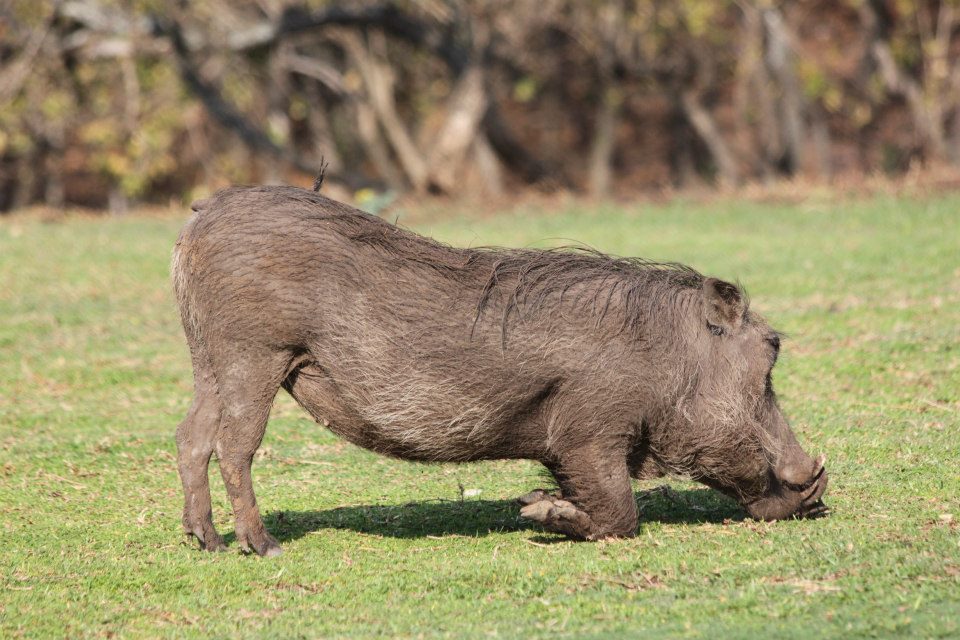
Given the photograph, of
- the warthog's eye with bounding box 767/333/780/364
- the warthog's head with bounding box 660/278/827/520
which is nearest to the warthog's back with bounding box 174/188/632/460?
the warthog's head with bounding box 660/278/827/520

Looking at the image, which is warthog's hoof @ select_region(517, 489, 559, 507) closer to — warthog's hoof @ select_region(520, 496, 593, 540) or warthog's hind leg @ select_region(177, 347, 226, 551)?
warthog's hoof @ select_region(520, 496, 593, 540)

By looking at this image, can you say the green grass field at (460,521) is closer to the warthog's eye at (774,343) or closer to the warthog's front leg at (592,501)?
the warthog's front leg at (592,501)

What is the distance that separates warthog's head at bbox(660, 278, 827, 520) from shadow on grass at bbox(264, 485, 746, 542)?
0.98 ft

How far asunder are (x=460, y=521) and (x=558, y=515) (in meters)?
0.76

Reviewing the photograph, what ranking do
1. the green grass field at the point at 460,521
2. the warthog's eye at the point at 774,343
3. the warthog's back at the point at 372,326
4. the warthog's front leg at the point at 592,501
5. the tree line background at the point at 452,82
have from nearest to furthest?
the green grass field at the point at 460,521
the warthog's back at the point at 372,326
the warthog's front leg at the point at 592,501
the warthog's eye at the point at 774,343
the tree line background at the point at 452,82

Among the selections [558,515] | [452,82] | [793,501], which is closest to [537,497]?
[558,515]

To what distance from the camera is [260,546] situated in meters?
5.41

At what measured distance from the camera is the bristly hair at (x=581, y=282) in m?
5.45

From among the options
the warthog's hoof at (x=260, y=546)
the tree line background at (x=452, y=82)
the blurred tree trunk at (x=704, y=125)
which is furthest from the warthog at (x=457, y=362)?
the blurred tree trunk at (x=704, y=125)

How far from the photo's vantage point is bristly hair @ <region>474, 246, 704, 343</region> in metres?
5.45

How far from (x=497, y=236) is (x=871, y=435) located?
7.13 metres

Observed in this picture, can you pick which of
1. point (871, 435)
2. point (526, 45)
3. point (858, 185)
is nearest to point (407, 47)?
point (526, 45)

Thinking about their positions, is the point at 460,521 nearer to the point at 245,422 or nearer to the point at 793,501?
the point at 245,422

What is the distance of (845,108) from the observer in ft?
67.4
